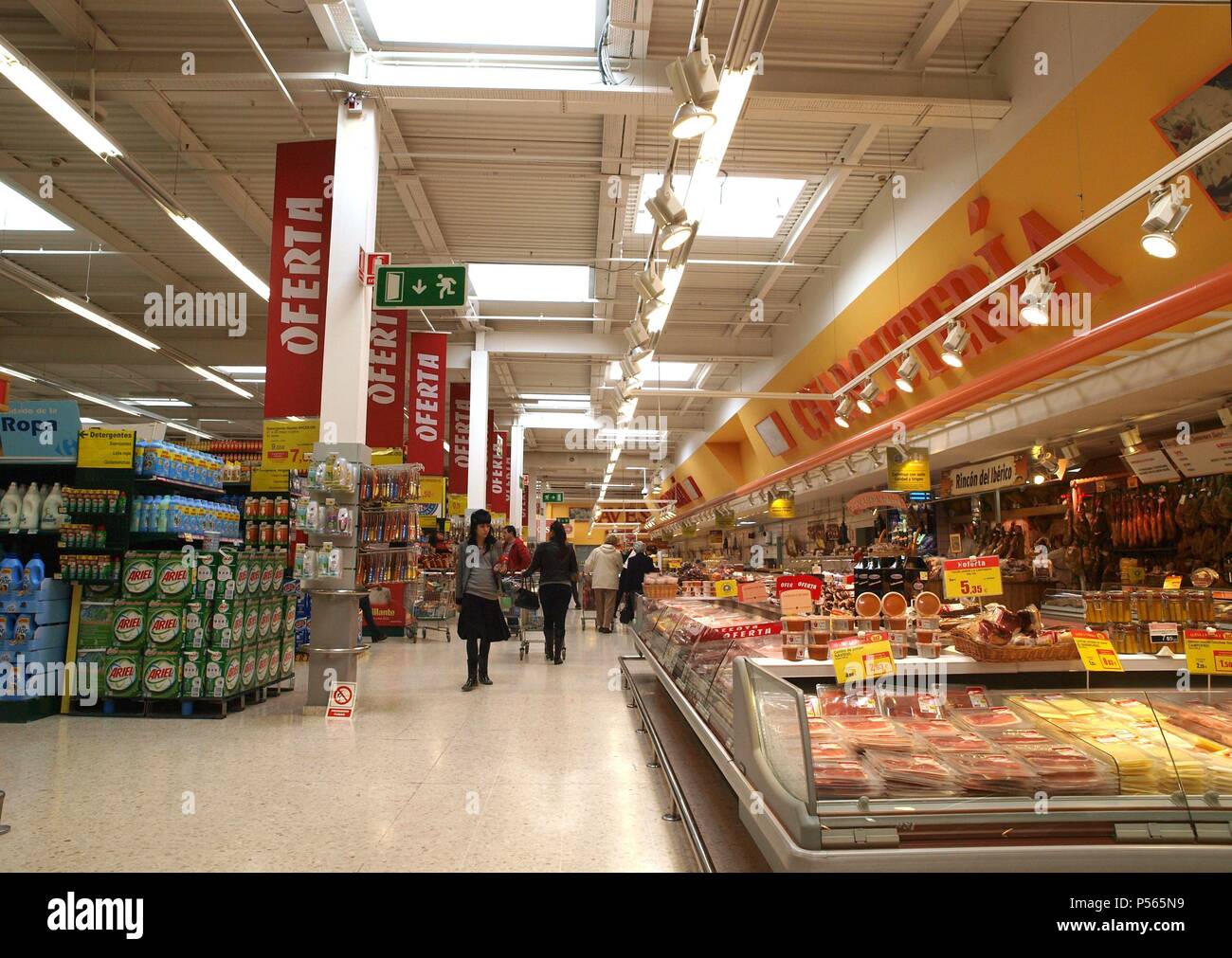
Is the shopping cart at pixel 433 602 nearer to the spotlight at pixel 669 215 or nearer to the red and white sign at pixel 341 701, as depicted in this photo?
the red and white sign at pixel 341 701

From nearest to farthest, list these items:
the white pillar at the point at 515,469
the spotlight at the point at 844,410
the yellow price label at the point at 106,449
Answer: the yellow price label at the point at 106,449, the spotlight at the point at 844,410, the white pillar at the point at 515,469

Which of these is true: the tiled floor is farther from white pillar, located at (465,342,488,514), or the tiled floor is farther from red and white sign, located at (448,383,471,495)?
Result: red and white sign, located at (448,383,471,495)

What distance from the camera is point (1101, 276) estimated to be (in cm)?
586

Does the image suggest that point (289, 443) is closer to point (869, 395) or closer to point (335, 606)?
point (335, 606)

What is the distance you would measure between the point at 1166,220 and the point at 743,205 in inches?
233

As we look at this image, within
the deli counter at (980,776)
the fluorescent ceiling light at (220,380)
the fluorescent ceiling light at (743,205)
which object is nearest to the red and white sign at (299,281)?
the fluorescent ceiling light at (743,205)

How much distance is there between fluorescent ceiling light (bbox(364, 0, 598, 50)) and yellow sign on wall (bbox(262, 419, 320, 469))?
3.60 metres

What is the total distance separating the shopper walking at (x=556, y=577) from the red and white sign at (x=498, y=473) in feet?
34.2

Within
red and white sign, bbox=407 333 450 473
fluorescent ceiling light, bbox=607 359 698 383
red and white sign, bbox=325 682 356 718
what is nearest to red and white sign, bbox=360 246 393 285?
red and white sign, bbox=325 682 356 718

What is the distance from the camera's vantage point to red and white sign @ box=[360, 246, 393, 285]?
263 inches

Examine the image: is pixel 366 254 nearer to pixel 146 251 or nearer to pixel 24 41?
pixel 24 41

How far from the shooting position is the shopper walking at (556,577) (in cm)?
930
